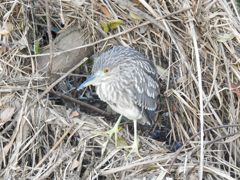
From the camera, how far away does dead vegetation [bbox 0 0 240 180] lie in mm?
3031

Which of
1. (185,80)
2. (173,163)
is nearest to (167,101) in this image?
(185,80)

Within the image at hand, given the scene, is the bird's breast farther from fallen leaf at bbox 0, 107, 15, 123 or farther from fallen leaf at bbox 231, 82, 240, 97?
fallen leaf at bbox 231, 82, 240, 97

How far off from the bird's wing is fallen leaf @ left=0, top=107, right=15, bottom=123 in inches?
47.3

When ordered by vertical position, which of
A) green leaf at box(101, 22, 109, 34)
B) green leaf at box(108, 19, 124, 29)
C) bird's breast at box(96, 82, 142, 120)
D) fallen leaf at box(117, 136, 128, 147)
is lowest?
fallen leaf at box(117, 136, 128, 147)

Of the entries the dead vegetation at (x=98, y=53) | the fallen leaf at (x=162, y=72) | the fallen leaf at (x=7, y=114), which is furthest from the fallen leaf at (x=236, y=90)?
the fallen leaf at (x=7, y=114)

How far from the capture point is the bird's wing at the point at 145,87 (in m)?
3.39

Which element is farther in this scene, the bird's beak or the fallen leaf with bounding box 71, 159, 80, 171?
the bird's beak

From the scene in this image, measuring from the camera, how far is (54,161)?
302 centimetres

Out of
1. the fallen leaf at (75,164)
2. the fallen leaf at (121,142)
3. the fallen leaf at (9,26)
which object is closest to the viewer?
the fallen leaf at (75,164)

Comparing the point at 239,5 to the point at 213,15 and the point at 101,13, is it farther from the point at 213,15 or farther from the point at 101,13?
the point at 101,13

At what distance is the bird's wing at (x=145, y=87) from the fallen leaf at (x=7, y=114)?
3.94 ft

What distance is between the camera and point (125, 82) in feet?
11.0

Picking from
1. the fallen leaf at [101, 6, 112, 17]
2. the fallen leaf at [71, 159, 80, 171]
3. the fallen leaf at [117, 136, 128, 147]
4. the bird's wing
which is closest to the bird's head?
the bird's wing

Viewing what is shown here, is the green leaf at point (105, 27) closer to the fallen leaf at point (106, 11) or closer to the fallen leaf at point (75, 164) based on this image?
the fallen leaf at point (106, 11)
